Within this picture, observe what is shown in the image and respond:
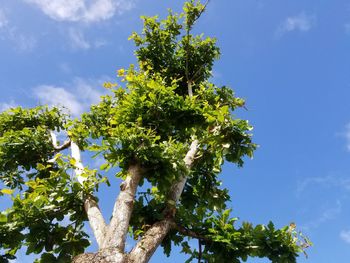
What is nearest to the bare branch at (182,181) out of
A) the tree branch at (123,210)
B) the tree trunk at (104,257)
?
the tree branch at (123,210)

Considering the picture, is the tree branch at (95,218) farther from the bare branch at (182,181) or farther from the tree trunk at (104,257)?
the bare branch at (182,181)

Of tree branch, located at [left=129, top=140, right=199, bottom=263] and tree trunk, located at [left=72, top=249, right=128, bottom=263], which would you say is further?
tree branch, located at [left=129, top=140, right=199, bottom=263]

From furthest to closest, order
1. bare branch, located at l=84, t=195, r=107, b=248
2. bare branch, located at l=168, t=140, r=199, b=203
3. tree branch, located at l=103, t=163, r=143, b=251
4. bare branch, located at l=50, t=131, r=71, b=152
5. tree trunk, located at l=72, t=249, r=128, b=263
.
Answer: bare branch, located at l=50, t=131, r=71, b=152 → bare branch, located at l=168, t=140, r=199, b=203 → bare branch, located at l=84, t=195, r=107, b=248 → tree branch, located at l=103, t=163, r=143, b=251 → tree trunk, located at l=72, t=249, r=128, b=263

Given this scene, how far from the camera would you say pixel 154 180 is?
361 inches

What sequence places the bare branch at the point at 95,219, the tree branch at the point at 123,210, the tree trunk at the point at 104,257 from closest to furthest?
the tree trunk at the point at 104,257 < the tree branch at the point at 123,210 < the bare branch at the point at 95,219

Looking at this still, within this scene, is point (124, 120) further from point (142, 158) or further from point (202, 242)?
point (202, 242)

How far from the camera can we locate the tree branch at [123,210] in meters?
7.79

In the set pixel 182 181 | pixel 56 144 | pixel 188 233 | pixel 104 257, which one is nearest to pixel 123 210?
pixel 104 257

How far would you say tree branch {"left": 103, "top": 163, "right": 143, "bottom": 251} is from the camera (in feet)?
25.5

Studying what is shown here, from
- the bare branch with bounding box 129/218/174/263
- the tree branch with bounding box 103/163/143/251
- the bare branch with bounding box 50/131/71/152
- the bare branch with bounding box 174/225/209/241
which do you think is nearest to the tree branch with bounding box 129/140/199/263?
the bare branch with bounding box 129/218/174/263

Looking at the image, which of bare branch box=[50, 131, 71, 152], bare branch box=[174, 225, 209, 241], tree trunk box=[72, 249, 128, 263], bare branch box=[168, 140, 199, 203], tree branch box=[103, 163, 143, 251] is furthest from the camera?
bare branch box=[50, 131, 71, 152]

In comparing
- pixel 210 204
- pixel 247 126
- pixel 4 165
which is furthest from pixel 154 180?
pixel 4 165

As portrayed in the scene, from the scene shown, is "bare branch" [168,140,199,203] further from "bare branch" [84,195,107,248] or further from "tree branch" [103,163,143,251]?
"bare branch" [84,195,107,248]

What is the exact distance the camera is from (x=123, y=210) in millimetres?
8320
